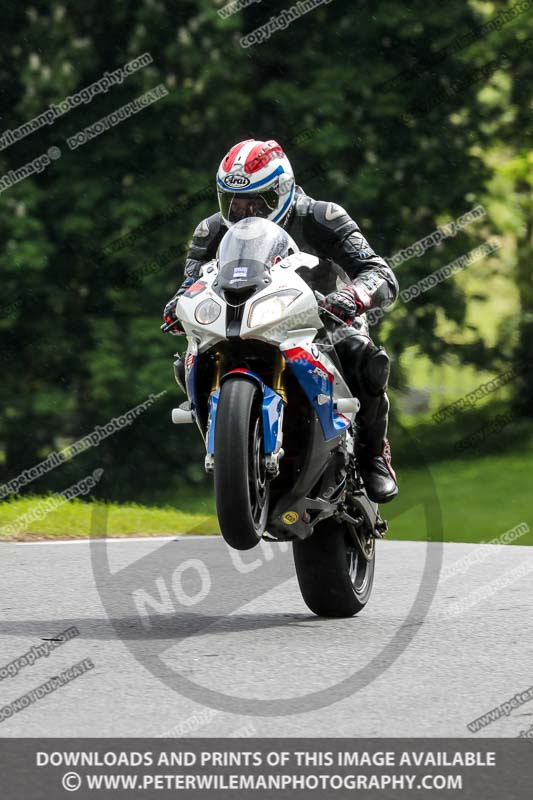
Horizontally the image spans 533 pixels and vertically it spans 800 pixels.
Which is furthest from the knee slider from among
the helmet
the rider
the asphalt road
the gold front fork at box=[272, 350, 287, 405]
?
the asphalt road

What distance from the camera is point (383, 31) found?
21.8 m

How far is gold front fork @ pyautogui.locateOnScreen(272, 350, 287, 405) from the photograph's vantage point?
6.60m

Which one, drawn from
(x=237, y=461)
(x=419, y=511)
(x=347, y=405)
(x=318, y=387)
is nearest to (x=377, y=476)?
(x=347, y=405)

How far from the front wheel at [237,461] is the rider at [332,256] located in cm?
89

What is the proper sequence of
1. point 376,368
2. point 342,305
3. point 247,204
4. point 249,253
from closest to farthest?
point 249,253 → point 342,305 → point 247,204 → point 376,368

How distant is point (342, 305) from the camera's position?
689 centimetres

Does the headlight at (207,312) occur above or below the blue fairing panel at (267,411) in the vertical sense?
above

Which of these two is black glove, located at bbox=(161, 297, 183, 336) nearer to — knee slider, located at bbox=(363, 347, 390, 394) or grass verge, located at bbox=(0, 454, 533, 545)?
knee slider, located at bbox=(363, 347, 390, 394)

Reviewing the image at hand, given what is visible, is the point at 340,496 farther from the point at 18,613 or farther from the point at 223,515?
the point at 18,613

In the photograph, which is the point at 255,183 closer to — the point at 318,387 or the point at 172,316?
the point at 172,316

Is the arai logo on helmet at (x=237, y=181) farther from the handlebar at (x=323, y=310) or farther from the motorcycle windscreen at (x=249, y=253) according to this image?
the handlebar at (x=323, y=310)

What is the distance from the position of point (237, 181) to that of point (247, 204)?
0.16 meters

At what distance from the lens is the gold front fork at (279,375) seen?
21.7 ft

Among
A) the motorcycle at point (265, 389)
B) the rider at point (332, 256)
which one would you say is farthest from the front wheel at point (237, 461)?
the rider at point (332, 256)
